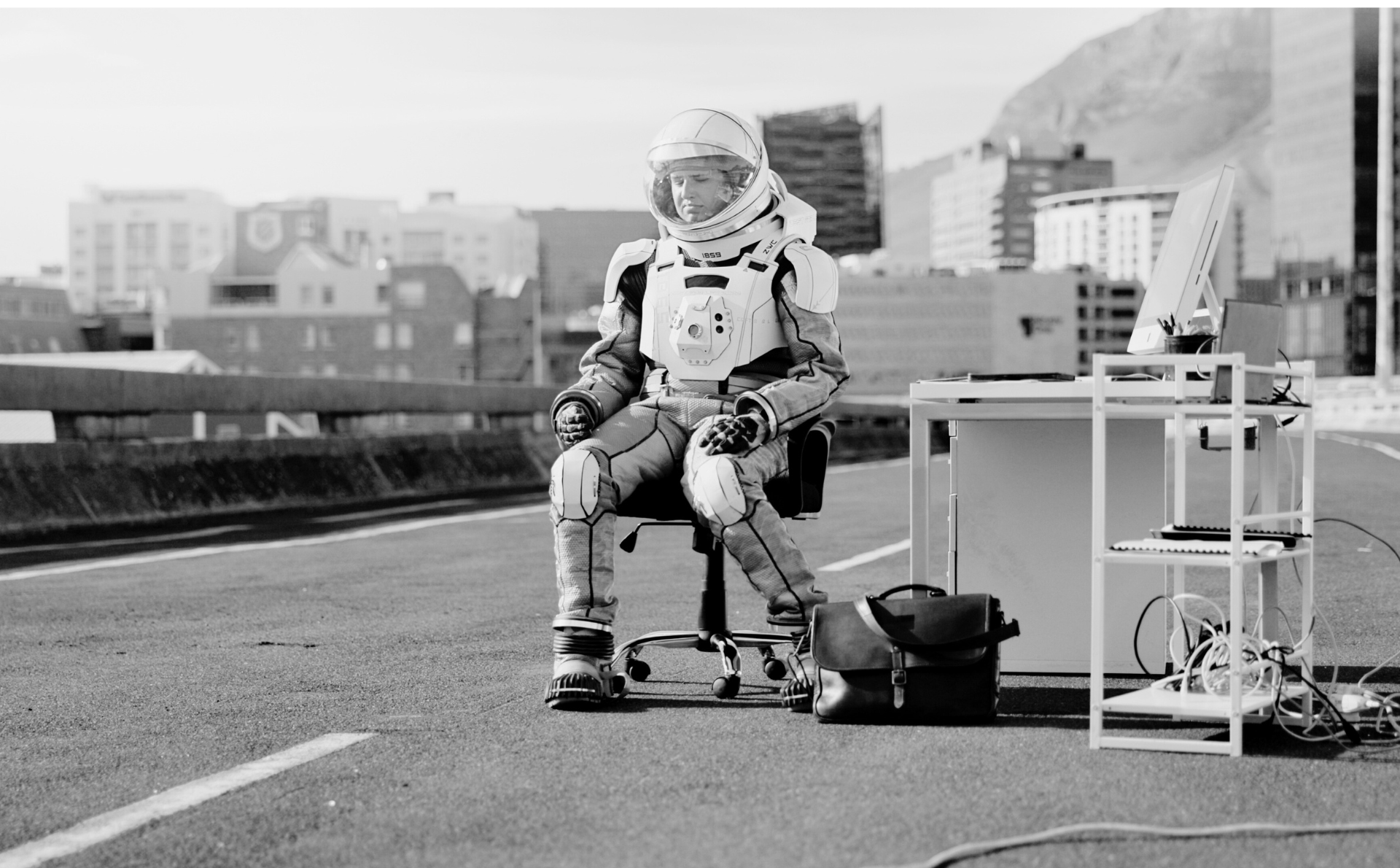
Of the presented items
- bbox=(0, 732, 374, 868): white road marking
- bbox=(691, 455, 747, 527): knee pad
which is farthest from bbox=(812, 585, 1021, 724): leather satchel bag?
bbox=(0, 732, 374, 868): white road marking

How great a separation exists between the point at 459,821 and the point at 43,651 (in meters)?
3.54

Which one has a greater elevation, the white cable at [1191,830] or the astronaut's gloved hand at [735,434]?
the astronaut's gloved hand at [735,434]

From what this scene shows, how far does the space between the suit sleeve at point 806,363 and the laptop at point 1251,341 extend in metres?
1.27

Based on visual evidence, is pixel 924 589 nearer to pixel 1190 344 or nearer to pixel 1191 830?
pixel 1190 344

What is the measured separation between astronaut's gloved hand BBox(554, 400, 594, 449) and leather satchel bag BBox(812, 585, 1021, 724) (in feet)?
3.62

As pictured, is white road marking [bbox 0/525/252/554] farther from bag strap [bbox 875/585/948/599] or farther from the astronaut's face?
bag strap [bbox 875/585/948/599]

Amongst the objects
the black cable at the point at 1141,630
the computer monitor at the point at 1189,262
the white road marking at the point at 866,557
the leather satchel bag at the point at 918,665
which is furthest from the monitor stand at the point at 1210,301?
the white road marking at the point at 866,557

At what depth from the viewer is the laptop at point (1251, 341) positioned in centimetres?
474

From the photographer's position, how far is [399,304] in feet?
540

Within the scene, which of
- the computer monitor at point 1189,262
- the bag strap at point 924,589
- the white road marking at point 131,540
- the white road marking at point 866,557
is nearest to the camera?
the bag strap at point 924,589

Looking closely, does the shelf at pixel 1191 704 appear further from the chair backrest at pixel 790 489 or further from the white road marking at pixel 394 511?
the white road marking at pixel 394 511

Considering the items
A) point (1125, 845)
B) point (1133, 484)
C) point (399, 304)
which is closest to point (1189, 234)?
point (1133, 484)

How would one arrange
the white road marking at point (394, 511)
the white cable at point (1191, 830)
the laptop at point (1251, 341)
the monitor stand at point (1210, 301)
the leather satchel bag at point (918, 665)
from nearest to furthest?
the white cable at point (1191, 830), the laptop at point (1251, 341), the leather satchel bag at point (918, 665), the monitor stand at point (1210, 301), the white road marking at point (394, 511)

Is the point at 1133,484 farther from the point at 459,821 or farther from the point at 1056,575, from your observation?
the point at 459,821
